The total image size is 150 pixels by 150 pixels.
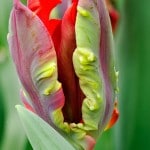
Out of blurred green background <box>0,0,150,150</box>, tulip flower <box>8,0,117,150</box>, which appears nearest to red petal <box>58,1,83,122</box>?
tulip flower <box>8,0,117,150</box>

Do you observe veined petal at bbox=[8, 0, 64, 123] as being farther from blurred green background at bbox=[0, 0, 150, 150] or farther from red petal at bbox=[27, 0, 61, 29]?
blurred green background at bbox=[0, 0, 150, 150]

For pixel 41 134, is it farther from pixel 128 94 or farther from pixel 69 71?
pixel 128 94

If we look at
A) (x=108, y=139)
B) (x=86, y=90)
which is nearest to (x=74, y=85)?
(x=86, y=90)

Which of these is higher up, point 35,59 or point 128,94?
point 35,59

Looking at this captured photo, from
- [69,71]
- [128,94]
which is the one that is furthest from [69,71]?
[128,94]

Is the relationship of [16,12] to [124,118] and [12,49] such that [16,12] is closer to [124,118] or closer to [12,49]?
[12,49]

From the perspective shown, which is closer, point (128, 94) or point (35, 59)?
point (35, 59)

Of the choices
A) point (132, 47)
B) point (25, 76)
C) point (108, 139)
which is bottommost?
point (108, 139)
